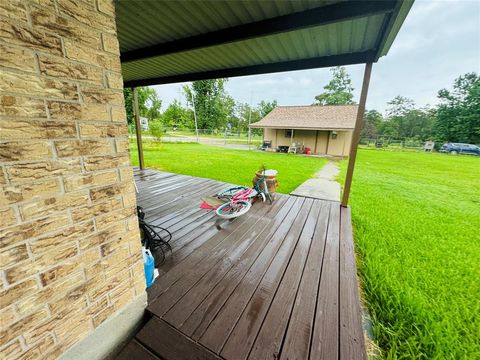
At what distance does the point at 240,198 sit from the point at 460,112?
3705cm

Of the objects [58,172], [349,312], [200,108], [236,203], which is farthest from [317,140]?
[200,108]

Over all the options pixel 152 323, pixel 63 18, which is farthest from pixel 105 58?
pixel 152 323

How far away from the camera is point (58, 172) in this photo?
33.1 inches

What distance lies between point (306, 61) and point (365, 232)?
2749 millimetres

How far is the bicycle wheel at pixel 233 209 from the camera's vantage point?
286 centimetres

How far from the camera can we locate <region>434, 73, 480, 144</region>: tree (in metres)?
23.7

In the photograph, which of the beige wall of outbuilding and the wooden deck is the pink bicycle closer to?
the wooden deck

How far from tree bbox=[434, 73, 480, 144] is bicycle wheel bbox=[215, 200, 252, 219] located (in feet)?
113

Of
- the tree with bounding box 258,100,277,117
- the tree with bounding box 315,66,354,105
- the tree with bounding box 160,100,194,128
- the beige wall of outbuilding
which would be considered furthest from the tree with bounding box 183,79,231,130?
the tree with bounding box 315,66,354,105

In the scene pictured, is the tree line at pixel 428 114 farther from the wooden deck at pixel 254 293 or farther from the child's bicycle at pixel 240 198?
the wooden deck at pixel 254 293

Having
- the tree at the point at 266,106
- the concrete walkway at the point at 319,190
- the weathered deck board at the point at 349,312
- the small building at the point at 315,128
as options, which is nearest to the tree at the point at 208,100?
the tree at the point at 266,106

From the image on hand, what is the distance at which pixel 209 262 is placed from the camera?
A: 1.93 m

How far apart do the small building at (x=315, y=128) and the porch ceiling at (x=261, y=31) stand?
1190 centimetres

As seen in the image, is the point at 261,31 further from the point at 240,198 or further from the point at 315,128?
the point at 315,128
